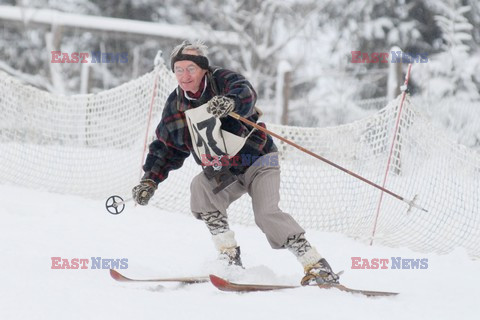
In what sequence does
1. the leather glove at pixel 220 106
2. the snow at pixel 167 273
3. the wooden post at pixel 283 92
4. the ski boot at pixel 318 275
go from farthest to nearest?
the wooden post at pixel 283 92 < the ski boot at pixel 318 275 < the leather glove at pixel 220 106 < the snow at pixel 167 273

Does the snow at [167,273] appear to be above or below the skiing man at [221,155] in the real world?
below

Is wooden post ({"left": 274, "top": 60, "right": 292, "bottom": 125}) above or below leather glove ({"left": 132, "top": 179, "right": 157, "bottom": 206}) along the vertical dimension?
above

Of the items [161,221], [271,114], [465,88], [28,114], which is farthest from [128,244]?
[465,88]

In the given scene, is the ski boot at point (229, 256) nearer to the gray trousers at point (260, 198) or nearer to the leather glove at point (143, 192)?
the gray trousers at point (260, 198)

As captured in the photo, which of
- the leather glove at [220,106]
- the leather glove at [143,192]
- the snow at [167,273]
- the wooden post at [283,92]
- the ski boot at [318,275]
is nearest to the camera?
the snow at [167,273]

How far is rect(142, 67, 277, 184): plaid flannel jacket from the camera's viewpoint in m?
4.00

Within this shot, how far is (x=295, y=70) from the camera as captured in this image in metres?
19.8

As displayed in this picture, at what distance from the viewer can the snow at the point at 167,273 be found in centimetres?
334

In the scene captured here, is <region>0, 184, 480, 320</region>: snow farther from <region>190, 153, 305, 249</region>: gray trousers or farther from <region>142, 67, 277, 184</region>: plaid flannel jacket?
<region>142, 67, 277, 184</region>: plaid flannel jacket

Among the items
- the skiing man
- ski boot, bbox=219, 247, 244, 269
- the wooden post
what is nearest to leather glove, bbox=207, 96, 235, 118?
the skiing man

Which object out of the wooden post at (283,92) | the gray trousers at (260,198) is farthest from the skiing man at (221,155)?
the wooden post at (283,92)

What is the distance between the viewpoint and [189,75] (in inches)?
159

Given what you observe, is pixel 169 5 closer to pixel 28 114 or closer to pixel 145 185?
pixel 28 114

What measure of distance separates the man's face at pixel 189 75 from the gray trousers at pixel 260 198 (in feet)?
1.88
